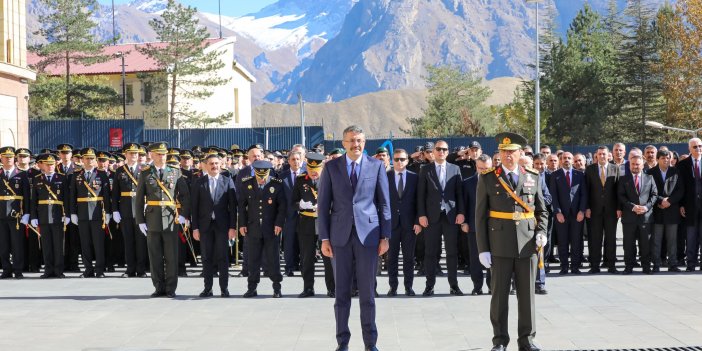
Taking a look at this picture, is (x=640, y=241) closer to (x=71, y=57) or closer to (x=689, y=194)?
(x=689, y=194)

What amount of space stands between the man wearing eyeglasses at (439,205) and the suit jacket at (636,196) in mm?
3700

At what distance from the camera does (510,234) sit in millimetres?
9281

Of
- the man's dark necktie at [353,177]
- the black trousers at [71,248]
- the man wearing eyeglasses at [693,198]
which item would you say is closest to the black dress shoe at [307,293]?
the man's dark necktie at [353,177]

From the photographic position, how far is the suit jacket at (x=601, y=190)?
53.5 feet

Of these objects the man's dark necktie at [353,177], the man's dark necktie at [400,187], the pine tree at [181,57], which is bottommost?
the man's dark necktie at [400,187]

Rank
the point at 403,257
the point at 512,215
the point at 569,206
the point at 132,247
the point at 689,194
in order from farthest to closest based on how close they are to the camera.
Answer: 1. the point at 132,247
2. the point at 689,194
3. the point at 569,206
4. the point at 403,257
5. the point at 512,215

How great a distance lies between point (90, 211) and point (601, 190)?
8.91 meters

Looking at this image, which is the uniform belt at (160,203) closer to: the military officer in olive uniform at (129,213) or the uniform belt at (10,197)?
the military officer in olive uniform at (129,213)

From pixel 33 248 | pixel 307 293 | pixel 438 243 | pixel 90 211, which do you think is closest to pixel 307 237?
pixel 307 293

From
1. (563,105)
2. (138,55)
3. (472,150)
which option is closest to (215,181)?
(472,150)

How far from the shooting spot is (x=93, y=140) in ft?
166

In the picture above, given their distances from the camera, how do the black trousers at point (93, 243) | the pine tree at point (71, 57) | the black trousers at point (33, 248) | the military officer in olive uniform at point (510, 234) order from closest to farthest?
the military officer in olive uniform at point (510, 234)
the black trousers at point (93, 243)
the black trousers at point (33, 248)
the pine tree at point (71, 57)

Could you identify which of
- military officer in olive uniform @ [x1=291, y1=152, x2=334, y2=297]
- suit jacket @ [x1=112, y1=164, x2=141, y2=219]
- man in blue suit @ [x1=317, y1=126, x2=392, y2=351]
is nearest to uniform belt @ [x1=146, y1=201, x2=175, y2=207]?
military officer in olive uniform @ [x1=291, y1=152, x2=334, y2=297]

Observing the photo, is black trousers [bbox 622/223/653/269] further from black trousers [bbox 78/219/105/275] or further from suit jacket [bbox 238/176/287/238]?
black trousers [bbox 78/219/105/275]
